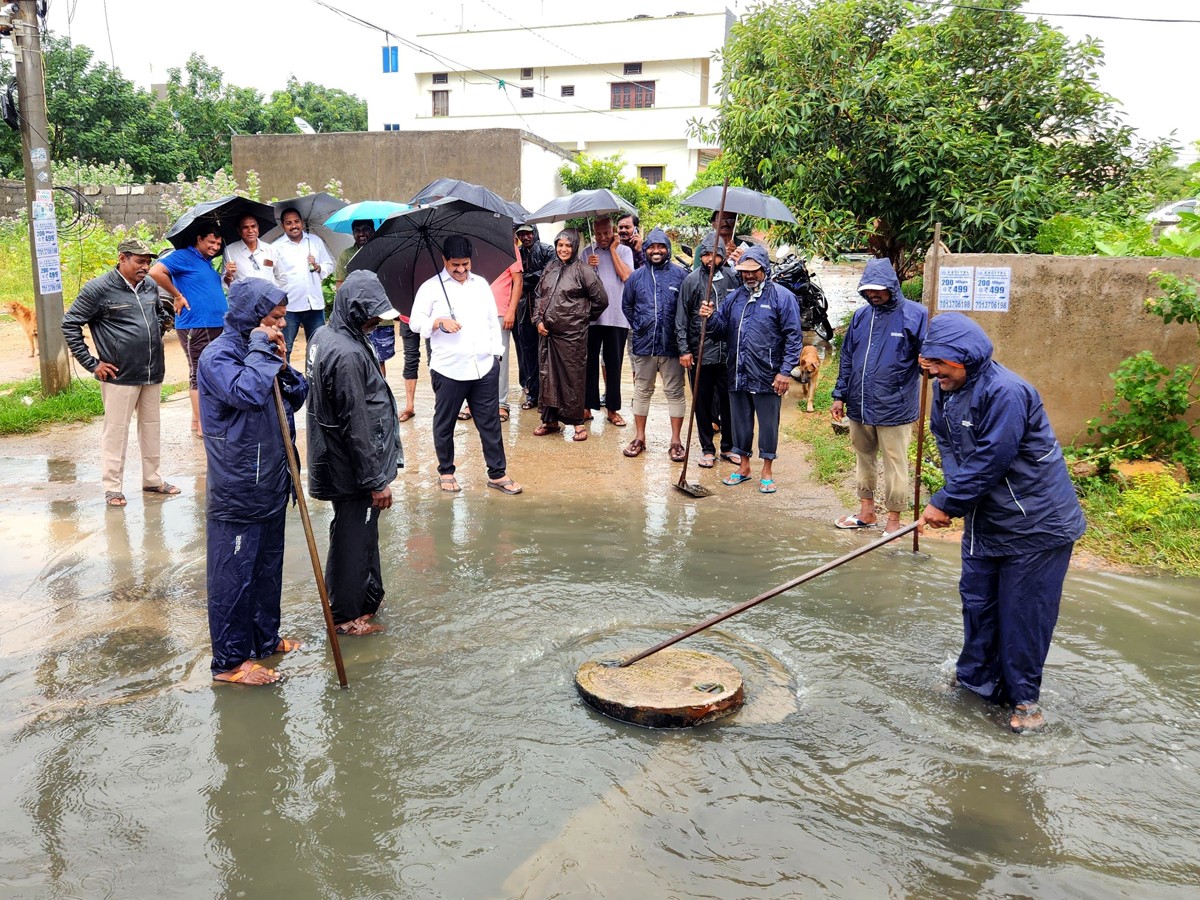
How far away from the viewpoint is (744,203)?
321 inches

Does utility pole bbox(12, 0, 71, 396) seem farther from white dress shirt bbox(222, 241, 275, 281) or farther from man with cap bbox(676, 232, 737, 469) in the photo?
man with cap bbox(676, 232, 737, 469)

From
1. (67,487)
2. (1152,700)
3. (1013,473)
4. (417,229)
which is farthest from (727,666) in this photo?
(67,487)

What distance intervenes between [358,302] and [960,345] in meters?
2.92

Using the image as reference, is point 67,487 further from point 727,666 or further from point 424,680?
point 727,666

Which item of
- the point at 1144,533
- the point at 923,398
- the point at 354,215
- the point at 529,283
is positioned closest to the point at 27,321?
the point at 354,215

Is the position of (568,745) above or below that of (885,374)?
below

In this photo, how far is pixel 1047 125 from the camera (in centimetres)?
1030

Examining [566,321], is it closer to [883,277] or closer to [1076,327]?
[883,277]

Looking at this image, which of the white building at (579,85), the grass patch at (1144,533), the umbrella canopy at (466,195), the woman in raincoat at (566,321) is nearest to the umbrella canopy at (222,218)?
the umbrella canopy at (466,195)

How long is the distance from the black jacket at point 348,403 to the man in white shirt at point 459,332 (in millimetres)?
2141

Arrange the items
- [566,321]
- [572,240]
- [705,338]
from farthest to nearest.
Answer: [566,321] → [572,240] → [705,338]

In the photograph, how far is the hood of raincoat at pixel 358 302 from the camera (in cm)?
486

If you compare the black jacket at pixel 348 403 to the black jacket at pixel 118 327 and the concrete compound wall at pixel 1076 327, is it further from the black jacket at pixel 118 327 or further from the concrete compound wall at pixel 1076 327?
the concrete compound wall at pixel 1076 327

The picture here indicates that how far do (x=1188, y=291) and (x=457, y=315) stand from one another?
5445 mm
